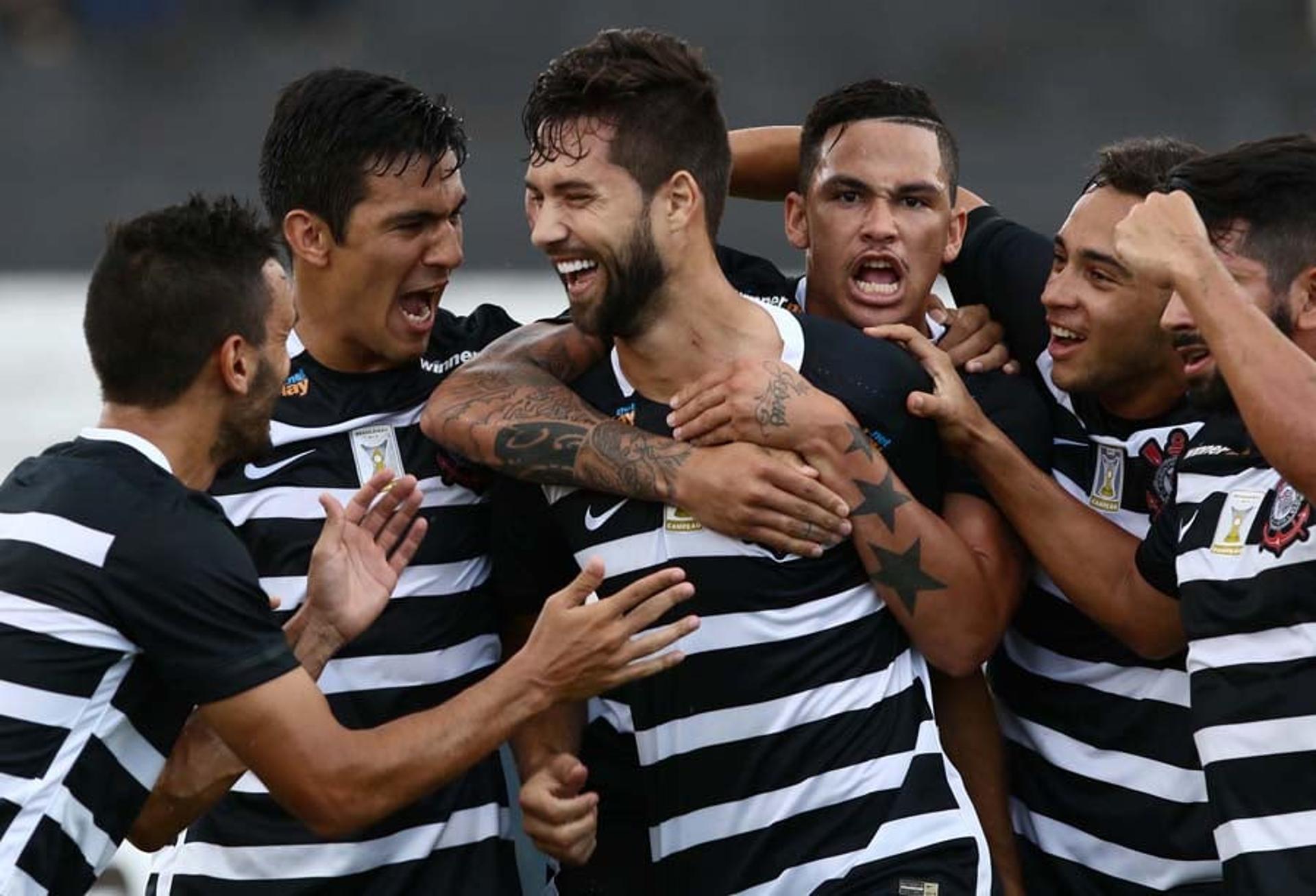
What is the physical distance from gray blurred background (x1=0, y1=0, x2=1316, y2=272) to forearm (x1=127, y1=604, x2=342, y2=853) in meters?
12.5

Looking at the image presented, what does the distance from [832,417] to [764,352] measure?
23 centimetres

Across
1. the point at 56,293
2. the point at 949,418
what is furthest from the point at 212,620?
the point at 56,293

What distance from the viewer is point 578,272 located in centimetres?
445

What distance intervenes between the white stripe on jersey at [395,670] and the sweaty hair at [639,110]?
111 centimetres

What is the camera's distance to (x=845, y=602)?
14.3 ft

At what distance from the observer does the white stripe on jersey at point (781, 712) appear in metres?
4.30

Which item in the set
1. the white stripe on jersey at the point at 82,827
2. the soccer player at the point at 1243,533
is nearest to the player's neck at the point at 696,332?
the soccer player at the point at 1243,533

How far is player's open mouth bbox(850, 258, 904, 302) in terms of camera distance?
4.93 metres

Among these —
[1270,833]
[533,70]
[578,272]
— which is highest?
[533,70]

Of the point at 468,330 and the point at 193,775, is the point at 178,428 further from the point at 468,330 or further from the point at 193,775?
Answer: the point at 468,330

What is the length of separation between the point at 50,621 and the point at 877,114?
90.3 inches

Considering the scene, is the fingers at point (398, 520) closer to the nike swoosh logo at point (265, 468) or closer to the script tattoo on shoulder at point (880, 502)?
the nike swoosh logo at point (265, 468)

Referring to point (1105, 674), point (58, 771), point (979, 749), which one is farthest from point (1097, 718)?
point (58, 771)

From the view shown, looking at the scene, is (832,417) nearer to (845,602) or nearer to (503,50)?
(845,602)
